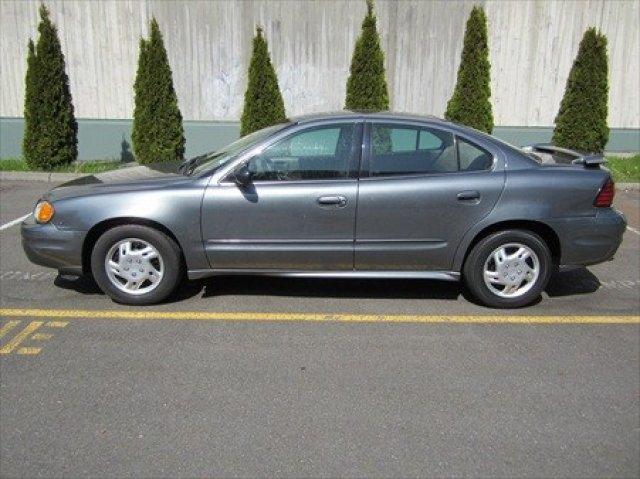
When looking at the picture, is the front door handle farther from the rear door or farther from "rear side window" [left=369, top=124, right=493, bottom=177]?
"rear side window" [left=369, top=124, right=493, bottom=177]

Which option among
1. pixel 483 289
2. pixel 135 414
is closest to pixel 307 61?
pixel 483 289

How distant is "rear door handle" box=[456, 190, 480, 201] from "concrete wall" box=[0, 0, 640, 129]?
7.32 meters

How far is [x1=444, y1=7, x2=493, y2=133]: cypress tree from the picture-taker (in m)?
9.95

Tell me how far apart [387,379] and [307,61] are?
8720 millimetres

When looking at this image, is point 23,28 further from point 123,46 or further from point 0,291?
point 0,291

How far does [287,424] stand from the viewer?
3.02 meters

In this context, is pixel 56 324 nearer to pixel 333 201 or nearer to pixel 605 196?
pixel 333 201

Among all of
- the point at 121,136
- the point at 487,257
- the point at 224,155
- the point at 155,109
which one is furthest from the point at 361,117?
the point at 121,136

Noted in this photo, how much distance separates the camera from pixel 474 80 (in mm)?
10109

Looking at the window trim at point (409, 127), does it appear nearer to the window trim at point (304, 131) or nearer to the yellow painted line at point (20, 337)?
the window trim at point (304, 131)

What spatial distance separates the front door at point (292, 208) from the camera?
4328 millimetres

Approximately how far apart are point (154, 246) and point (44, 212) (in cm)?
90

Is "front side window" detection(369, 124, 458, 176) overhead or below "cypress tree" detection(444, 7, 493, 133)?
below

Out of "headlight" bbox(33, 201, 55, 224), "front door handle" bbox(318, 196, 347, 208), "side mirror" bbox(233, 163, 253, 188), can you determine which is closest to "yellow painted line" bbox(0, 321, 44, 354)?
"headlight" bbox(33, 201, 55, 224)
